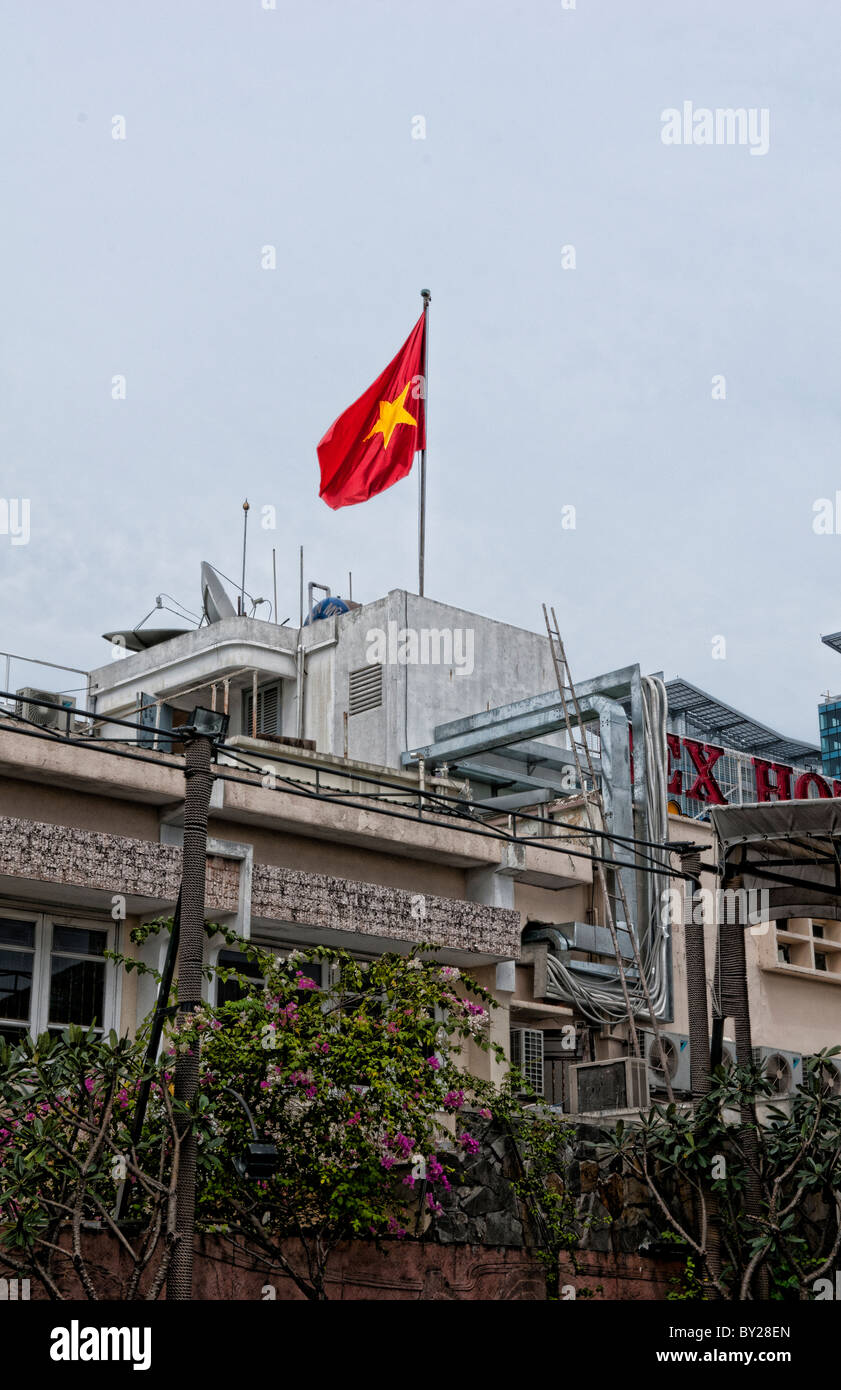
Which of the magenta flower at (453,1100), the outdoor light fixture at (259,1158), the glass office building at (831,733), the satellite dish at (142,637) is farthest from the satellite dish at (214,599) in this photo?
the glass office building at (831,733)

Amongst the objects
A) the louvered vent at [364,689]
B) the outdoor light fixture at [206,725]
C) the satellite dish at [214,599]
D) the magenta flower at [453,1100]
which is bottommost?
the magenta flower at [453,1100]

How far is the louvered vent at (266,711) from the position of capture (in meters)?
30.8

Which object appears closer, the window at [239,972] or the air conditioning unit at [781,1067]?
the window at [239,972]

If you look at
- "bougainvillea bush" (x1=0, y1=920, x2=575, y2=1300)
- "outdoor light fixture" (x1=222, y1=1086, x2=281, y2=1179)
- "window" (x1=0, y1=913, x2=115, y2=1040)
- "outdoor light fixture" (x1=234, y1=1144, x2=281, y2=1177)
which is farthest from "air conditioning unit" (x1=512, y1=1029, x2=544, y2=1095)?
"outdoor light fixture" (x1=234, y1=1144, x2=281, y2=1177)

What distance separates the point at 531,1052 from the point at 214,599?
1252cm

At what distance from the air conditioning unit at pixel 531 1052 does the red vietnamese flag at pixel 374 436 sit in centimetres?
1034

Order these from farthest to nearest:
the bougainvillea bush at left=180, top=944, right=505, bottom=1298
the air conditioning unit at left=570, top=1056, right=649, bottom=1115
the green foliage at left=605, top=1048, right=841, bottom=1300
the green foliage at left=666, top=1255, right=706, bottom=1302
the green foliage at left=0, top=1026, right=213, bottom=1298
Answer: the air conditioning unit at left=570, top=1056, right=649, bottom=1115 → the green foliage at left=666, top=1255, right=706, bottom=1302 → the green foliage at left=605, top=1048, right=841, bottom=1300 → the bougainvillea bush at left=180, top=944, right=505, bottom=1298 → the green foliage at left=0, top=1026, right=213, bottom=1298

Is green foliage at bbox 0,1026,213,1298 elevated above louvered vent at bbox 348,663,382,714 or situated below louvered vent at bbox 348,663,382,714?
below

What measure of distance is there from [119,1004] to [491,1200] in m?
5.37

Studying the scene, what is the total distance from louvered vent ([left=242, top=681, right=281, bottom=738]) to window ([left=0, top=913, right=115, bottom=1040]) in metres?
10.7

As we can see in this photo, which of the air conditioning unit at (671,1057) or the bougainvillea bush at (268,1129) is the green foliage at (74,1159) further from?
the air conditioning unit at (671,1057)

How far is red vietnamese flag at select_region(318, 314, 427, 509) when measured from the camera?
95.3 ft

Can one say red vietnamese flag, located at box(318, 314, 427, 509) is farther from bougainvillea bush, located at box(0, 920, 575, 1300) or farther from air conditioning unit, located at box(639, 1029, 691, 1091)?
bougainvillea bush, located at box(0, 920, 575, 1300)

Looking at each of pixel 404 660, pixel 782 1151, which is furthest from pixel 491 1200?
pixel 404 660
